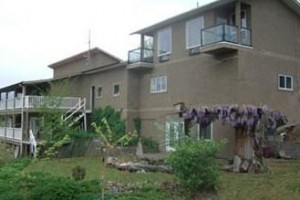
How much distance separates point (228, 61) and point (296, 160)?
255 inches

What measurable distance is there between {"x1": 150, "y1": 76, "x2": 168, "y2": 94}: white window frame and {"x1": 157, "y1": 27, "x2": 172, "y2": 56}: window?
1.75m

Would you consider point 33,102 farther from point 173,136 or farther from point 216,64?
point 173,136

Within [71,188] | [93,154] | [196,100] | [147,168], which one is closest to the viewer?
[71,188]

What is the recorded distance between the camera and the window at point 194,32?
2838cm

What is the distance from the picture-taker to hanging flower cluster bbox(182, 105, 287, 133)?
62.8 feet

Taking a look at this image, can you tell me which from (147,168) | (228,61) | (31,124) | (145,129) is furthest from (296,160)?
(31,124)

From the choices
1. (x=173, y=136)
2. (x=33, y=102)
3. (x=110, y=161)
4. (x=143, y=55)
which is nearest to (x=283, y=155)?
(x=173, y=136)

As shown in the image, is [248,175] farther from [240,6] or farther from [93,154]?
[93,154]

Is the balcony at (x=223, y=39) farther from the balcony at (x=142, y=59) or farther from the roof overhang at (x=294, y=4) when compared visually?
the balcony at (x=142, y=59)

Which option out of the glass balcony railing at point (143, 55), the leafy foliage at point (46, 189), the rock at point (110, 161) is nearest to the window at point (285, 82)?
the glass balcony railing at point (143, 55)

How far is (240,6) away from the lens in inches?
1029

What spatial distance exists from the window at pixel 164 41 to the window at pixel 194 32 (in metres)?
1.94

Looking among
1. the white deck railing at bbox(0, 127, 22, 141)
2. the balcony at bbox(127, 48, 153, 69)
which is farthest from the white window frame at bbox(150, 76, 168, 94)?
the white deck railing at bbox(0, 127, 22, 141)

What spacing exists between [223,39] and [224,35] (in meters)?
0.24
